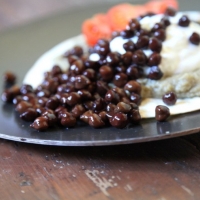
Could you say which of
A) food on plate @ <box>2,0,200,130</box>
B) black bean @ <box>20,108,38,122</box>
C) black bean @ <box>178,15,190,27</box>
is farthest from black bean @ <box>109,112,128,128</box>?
black bean @ <box>178,15,190,27</box>

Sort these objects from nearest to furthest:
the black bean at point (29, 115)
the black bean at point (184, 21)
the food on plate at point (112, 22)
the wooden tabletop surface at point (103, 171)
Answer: the wooden tabletop surface at point (103, 171) < the black bean at point (29, 115) < the black bean at point (184, 21) < the food on plate at point (112, 22)

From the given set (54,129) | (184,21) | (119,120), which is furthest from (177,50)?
(54,129)

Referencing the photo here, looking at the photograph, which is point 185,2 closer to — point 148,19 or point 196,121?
point 148,19

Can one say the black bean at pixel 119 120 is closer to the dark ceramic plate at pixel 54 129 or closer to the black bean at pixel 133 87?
the dark ceramic plate at pixel 54 129

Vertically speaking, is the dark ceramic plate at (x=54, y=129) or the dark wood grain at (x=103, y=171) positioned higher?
the dark ceramic plate at (x=54, y=129)

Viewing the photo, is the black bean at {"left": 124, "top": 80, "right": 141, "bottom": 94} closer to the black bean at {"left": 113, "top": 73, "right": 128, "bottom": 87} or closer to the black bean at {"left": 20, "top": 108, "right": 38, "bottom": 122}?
the black bean at {"left": 113, "top": 73, "right": 128, "bottom": 87}

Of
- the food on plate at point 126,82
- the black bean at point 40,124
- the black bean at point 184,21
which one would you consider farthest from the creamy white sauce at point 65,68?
the black bean at point 40,124

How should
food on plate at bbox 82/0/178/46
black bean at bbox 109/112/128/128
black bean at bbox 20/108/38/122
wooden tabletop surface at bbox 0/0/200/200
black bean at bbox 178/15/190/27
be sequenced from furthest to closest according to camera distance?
food on plate at bbox 82/0/178/46, black bean at bbox 178/15/190/27, black bean at bbox 20/108/38/122, black bean at bbox 109/112/128/128, wooden tabletop surface at bbox 0/0/200/200

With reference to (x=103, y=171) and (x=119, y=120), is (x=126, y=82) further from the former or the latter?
(x=103, y=171)
